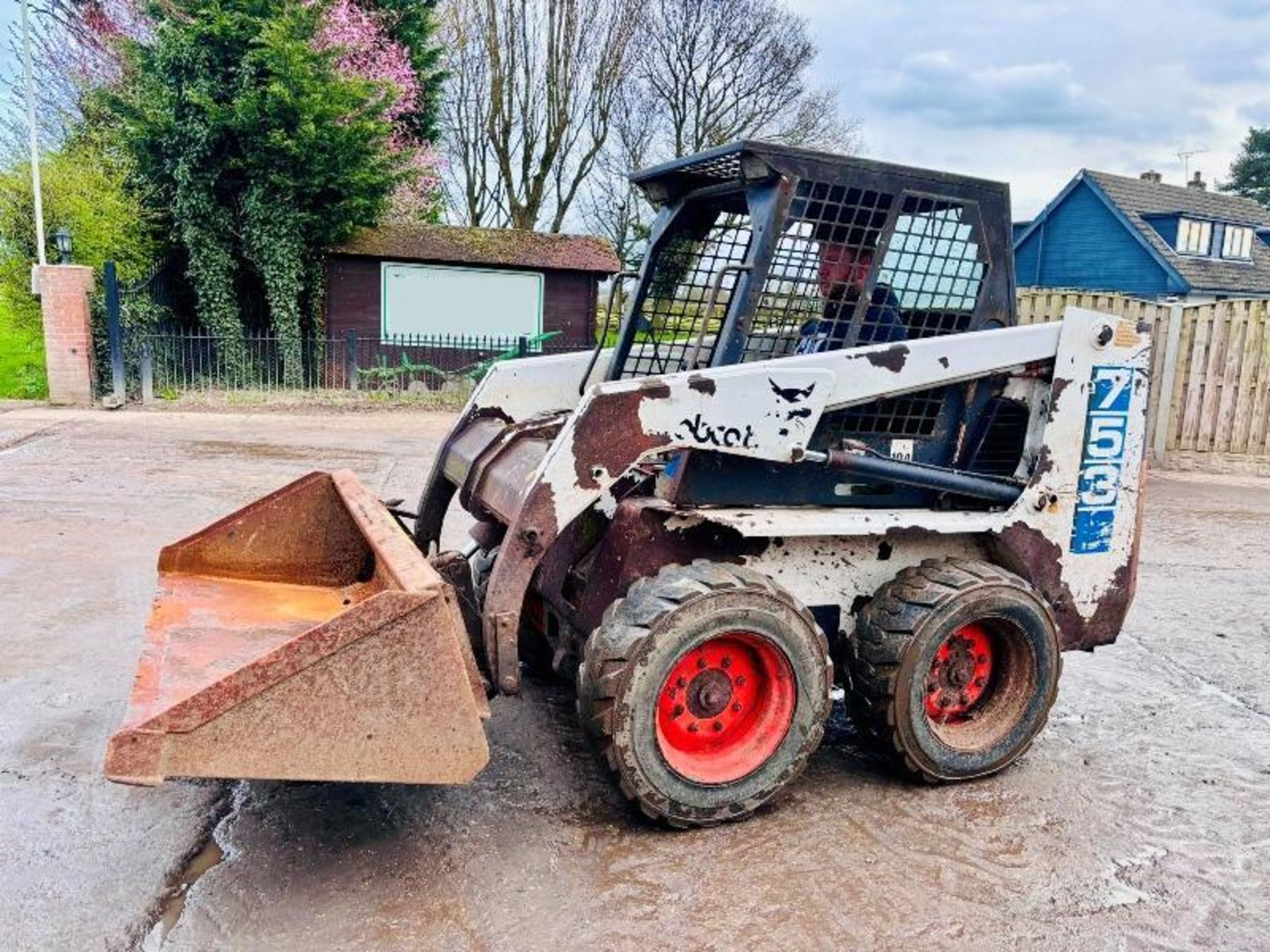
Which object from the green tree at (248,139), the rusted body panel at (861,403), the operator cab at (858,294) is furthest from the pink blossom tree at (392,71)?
the rusted body panel at (861,403)

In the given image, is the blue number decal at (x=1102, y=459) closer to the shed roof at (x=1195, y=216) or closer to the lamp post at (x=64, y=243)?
the lamp post at (x=64, y=243)

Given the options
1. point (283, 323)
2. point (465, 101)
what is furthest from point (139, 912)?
point (465, 101)

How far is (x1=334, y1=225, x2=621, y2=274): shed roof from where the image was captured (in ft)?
64.1

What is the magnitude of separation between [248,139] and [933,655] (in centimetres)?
1595

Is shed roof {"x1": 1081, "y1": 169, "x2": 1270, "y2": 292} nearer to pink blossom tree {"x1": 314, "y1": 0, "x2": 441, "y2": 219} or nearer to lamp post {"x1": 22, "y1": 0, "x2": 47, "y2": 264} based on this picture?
pink blossom tree {"x1": 314, "y1": 0, "x2": 441, "y2": 219}

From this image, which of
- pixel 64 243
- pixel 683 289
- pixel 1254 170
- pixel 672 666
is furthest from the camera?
pixel 1254 170

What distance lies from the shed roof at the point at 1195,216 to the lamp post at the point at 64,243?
26860mm

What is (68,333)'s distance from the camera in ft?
49.6

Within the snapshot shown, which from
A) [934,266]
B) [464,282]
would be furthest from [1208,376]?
[464,282]

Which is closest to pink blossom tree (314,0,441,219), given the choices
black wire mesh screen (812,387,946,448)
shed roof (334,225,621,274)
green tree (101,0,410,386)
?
green tree (101,0,410,386)

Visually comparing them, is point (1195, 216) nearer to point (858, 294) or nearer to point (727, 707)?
point (858, 294)

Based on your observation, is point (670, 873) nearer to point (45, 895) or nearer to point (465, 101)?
point (45, 895)

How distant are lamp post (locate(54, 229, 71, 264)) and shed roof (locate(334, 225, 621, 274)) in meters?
4.78

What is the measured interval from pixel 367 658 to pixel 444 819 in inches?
37.4
